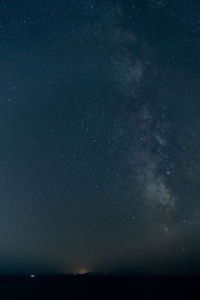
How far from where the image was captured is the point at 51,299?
23.3 meters

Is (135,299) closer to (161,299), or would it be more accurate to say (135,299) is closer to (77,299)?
(161,299)

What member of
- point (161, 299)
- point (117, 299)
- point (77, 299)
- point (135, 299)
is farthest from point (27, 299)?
point (161, 299)

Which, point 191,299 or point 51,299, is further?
point 51,299

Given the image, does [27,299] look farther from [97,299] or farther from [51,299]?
[97,299]

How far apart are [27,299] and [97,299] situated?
7934 mm

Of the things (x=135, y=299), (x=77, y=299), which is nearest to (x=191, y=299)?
(x=135, y=299)

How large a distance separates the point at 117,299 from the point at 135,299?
6.59ft

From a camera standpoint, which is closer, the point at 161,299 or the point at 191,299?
the point at 191,299

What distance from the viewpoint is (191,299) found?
21625 millimetres

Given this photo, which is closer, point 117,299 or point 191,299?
point 191,299

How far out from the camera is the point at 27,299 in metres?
23.6

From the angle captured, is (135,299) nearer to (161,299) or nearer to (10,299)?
(161,299)

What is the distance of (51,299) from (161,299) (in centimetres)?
1233

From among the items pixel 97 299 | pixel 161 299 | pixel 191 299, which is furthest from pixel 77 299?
pixel 191 299
